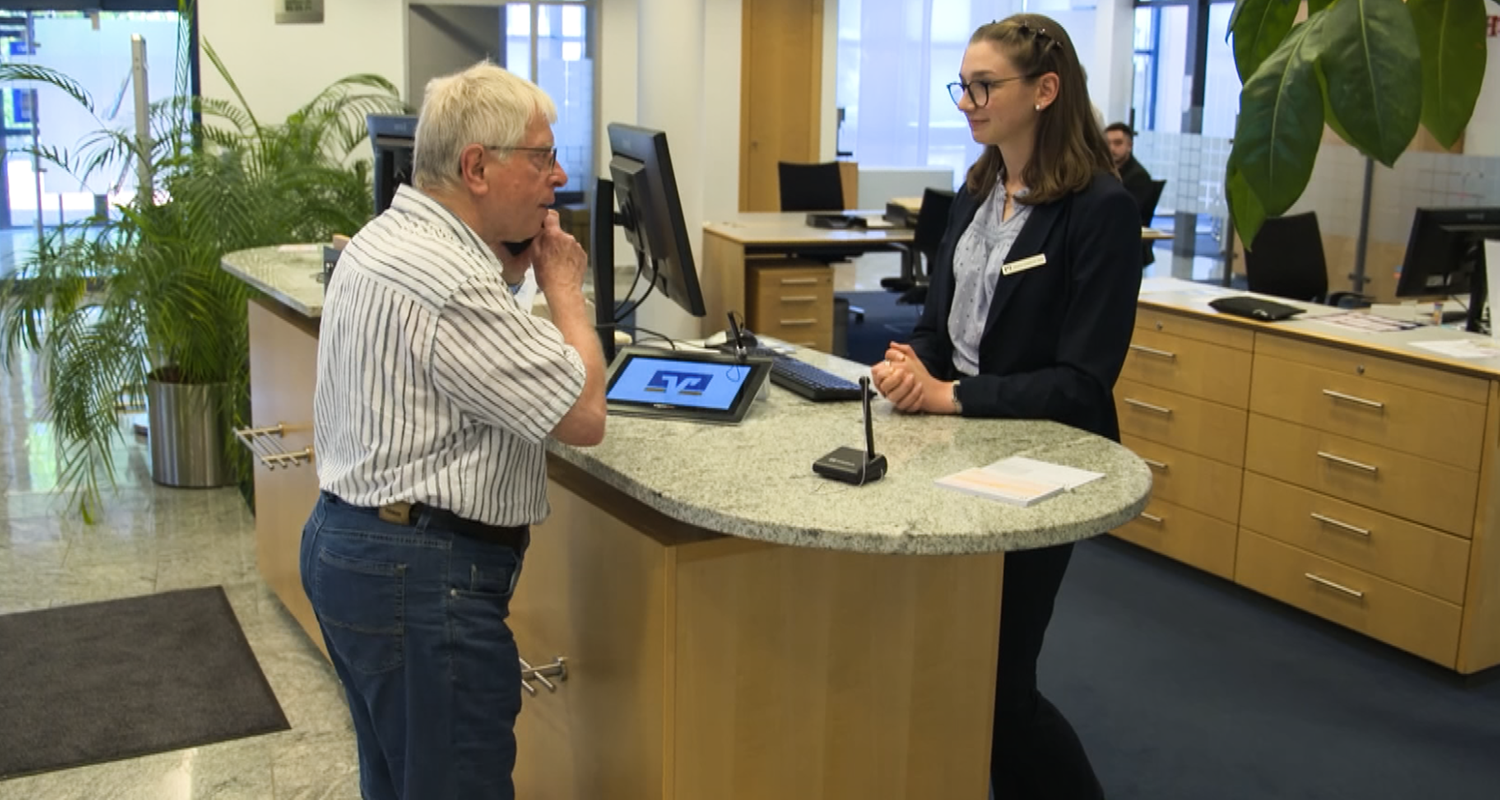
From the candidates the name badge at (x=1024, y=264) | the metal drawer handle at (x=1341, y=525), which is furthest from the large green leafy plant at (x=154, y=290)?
the metal drawer handle at (x=1341, y=525)

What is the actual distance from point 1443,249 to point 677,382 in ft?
11.7

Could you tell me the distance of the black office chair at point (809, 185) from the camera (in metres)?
9.37

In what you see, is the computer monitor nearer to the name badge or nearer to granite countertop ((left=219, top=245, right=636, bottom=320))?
granite countertop ((left=219, top=245, right=636, bottom=320))

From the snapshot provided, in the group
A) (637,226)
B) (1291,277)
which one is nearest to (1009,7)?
(1291,277)

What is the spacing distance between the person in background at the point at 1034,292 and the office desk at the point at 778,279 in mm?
4571

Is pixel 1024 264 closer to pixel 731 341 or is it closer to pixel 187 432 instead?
pixel 731 341

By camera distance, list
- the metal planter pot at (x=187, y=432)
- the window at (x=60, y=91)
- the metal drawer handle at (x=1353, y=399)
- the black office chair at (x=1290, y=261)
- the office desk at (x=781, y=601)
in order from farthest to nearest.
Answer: the window at (x=60, y=91)
the black office chair at (x=1290, y=261)
the metal planter pot at (x=187, y=432)
the metal drawer handle at (x=1353, y=399)
the office desk at (x=781, y=601)

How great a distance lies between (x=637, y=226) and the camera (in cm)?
324

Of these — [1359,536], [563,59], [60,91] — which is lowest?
[1359,536]

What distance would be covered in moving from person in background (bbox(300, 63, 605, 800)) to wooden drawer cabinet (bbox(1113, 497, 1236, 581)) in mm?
2998

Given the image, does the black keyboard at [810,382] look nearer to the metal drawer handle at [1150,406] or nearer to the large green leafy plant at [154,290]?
the metal drawer handle at [1150,406]

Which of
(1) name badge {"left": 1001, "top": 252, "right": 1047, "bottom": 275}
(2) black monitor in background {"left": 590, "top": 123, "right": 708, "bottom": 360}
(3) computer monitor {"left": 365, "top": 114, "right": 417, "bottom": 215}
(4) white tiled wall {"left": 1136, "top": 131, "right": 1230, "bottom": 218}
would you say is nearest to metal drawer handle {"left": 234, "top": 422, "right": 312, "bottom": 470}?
(3) computer monitor {"left": 365, "top": 114, "right": 417, "bottom": 215}

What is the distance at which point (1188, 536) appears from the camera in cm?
486

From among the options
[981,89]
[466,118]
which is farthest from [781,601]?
[981,89]
